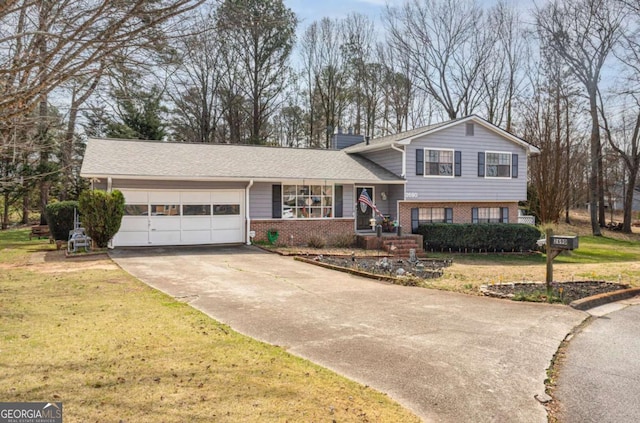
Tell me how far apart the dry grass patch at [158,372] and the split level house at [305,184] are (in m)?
9.23

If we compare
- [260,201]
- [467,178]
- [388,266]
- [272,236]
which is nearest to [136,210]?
[260,201]

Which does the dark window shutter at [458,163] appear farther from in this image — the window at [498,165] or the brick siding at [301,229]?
the brick siding at [301,229]

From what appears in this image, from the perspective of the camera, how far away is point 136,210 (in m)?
15.7

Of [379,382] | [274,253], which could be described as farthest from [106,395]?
[274,253]

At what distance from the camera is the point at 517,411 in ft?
12.5

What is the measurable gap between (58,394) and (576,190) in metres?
39.1

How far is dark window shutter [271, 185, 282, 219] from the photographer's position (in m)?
17.7

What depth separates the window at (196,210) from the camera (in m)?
16.4

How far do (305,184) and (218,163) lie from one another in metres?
3.55

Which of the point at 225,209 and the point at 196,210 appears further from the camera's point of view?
the point at 225,209

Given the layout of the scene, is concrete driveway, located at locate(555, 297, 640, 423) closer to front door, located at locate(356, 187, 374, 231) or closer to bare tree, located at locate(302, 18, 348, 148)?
front door, located at locate(356, 187, 374, 231)

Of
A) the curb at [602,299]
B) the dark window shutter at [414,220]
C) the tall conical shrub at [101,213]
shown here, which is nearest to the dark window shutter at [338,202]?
the dark window shutter at [414,220]

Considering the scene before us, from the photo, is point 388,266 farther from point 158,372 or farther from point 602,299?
point 158,372

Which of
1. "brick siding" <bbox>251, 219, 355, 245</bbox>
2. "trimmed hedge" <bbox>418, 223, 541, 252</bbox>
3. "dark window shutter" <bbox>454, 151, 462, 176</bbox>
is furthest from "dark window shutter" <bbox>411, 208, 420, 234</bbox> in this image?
"brick siding" <bbox>251, 219, 355, 245</bbox>
